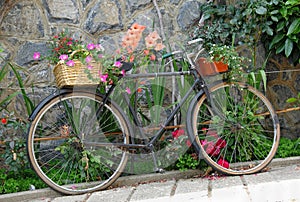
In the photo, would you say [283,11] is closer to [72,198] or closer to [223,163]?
[223,163]

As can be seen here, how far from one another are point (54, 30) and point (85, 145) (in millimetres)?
1210

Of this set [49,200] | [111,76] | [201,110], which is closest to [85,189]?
[49,200]

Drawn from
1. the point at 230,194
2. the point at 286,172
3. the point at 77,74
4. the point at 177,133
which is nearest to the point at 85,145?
the point at 77,74

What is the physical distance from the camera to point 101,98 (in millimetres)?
3215

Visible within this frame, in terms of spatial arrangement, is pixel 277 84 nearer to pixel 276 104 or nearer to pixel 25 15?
pixel 276 104

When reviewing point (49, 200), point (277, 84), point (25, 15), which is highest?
point (25, 15)

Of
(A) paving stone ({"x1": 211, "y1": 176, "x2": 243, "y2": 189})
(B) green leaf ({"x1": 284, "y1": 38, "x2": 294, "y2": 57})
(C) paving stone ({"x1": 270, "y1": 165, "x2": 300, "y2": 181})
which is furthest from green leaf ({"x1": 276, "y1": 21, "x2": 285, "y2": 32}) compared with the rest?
(A) paving stone ({"x1": 211, "y1": 176, "x2": 243, "y2": 189})

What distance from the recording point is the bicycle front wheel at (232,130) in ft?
10.8

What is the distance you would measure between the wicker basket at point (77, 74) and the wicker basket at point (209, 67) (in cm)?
73

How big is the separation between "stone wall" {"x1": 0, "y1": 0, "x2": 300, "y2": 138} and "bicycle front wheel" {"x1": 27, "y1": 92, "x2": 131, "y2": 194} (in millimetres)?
552

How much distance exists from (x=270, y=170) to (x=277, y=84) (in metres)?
0.86

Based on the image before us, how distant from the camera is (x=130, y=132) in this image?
3.23 meters

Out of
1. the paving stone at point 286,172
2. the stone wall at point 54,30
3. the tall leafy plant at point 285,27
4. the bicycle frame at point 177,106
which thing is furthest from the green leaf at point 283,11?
Answer: the paving stone at point 286,172

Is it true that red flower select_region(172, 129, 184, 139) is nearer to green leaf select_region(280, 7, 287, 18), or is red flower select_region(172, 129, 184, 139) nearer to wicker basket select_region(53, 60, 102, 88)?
wicker basket select_region(53, 60, 102, 88)
